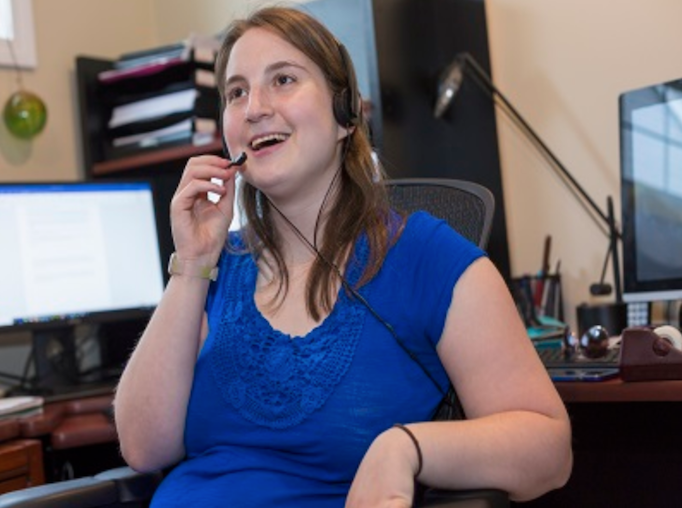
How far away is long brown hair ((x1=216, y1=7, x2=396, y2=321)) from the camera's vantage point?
1336 mm

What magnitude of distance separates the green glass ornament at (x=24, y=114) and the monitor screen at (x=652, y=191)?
4.56 ft

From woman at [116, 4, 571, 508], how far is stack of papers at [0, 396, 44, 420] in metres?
0.49

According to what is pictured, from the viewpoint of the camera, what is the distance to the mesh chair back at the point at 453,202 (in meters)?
1.39

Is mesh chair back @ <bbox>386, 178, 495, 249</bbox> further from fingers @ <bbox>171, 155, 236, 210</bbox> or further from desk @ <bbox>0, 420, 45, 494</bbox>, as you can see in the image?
desk @ <bbox>0, 420, 45, 494</bbox>

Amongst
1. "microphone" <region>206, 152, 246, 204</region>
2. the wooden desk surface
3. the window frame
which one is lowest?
the wooden desk surface

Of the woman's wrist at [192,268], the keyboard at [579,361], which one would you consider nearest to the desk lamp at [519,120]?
the keyboard at [579,361]

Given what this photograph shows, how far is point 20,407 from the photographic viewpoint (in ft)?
5.88

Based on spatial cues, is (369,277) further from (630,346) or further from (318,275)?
(630,346)

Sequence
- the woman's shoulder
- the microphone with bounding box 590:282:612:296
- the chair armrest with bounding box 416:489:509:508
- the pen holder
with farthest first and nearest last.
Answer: the pen holder
the microphone with bounding box 590:282:612:296
the woman's shoulder
the chair armrest with bounding box 416:489:509:508

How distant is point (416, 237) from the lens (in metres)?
1.31

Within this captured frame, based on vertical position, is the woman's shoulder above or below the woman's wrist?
above

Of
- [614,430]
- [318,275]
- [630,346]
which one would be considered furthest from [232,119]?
[614,430]

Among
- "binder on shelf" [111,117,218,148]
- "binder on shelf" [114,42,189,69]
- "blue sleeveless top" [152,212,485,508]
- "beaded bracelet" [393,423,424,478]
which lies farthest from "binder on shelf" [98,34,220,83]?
"beaded bracelet" [393,423,424,478]

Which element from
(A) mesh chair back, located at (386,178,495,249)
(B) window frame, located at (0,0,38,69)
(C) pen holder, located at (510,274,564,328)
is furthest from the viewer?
(B) window frame, located at (0,0,38,69)
